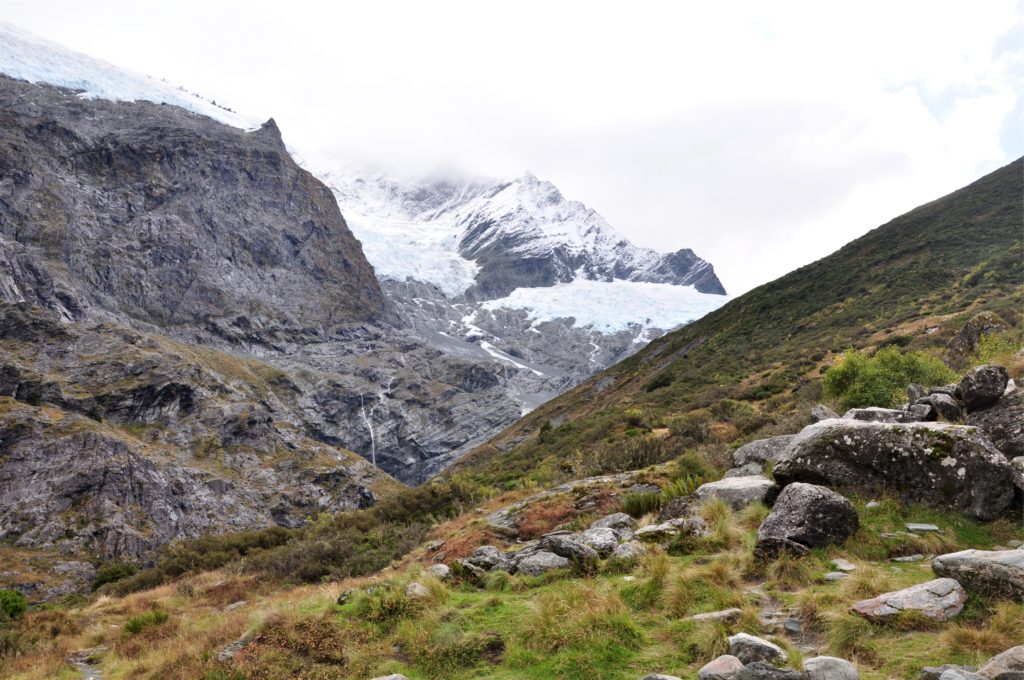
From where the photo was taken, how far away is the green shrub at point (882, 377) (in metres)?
18.2

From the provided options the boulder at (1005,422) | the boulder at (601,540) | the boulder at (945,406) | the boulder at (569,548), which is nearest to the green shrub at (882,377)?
the boulder at (945,406)

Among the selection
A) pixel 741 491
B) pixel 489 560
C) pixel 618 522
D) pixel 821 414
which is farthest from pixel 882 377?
pixel 489 560

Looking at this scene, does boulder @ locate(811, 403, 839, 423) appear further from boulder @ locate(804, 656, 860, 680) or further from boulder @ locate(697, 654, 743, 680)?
boulder @ locate(697, 654, 743, 680)

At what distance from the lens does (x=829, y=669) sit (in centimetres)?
498

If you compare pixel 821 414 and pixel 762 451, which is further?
pixel 821 414

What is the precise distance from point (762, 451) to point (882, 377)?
30.0 feet

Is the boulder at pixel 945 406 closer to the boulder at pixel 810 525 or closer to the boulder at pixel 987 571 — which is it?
the boulder at pixel 810 525

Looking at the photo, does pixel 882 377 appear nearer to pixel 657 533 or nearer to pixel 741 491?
pixel 741 491

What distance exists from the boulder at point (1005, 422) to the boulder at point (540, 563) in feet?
24.0

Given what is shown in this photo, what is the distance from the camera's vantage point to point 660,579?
8.12 meters

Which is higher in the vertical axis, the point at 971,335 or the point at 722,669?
the point at 971,335

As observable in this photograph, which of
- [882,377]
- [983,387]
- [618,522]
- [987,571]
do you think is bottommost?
[618,522]

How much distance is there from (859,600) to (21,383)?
10330 centimetres

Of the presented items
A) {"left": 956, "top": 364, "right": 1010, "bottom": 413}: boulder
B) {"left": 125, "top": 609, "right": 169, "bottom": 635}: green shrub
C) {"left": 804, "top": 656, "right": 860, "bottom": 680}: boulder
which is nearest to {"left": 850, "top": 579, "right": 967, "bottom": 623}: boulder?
{"left": 804, "top": 656, "right": 860, "bottom": 680}: boulder
